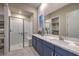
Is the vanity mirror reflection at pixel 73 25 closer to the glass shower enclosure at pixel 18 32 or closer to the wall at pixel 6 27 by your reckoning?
the wall at pixel 6 27

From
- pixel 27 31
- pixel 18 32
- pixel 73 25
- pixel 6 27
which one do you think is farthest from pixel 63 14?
pixel 27 31

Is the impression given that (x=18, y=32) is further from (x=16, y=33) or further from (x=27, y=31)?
(x=27, y=31)

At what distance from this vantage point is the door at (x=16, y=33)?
5.12 metres

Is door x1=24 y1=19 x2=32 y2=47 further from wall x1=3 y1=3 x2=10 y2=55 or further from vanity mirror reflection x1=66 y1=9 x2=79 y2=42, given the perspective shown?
vanity mirror reflection x1=66 y1=9 x2=79 y2=42

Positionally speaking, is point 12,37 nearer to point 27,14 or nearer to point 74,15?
point 27,14

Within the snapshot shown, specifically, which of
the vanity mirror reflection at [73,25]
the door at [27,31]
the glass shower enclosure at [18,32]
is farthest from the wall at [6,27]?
the vanity mirror reflection at [73,25]

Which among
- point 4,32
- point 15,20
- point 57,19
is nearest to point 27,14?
point 15,20

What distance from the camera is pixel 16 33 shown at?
5.45 metres

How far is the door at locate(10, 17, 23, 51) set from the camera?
5.12 m

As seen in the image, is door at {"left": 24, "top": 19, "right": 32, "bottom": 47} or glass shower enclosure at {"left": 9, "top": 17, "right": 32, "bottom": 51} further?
door at {"left": 24, "top": 19, "right": 32, "bottom": 47}

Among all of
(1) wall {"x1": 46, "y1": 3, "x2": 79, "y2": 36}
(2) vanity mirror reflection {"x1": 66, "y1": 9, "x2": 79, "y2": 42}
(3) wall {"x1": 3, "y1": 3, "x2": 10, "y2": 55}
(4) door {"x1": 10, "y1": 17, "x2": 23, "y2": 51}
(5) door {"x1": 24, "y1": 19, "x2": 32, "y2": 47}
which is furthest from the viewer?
(5) door {"x1": 24, "y1": 19, "x2": 32, "y2": 47}

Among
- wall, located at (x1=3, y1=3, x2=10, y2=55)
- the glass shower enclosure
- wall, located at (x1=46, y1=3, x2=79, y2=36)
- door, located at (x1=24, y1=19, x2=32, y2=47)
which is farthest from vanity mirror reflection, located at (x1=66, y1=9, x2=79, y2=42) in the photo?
door, located at (x1=24, y1=19, x2=32, y2=47)

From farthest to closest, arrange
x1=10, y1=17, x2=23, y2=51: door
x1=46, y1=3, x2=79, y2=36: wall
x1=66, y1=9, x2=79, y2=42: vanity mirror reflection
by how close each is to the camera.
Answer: x1=10, y1=17, x2=23, y2=51: door, x1=46, y1=3, x2=79, y2=36: wall, x1=66, y1=9, x2=79, y2=42: vanity mirror reflection

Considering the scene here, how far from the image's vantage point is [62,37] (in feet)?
9.53
